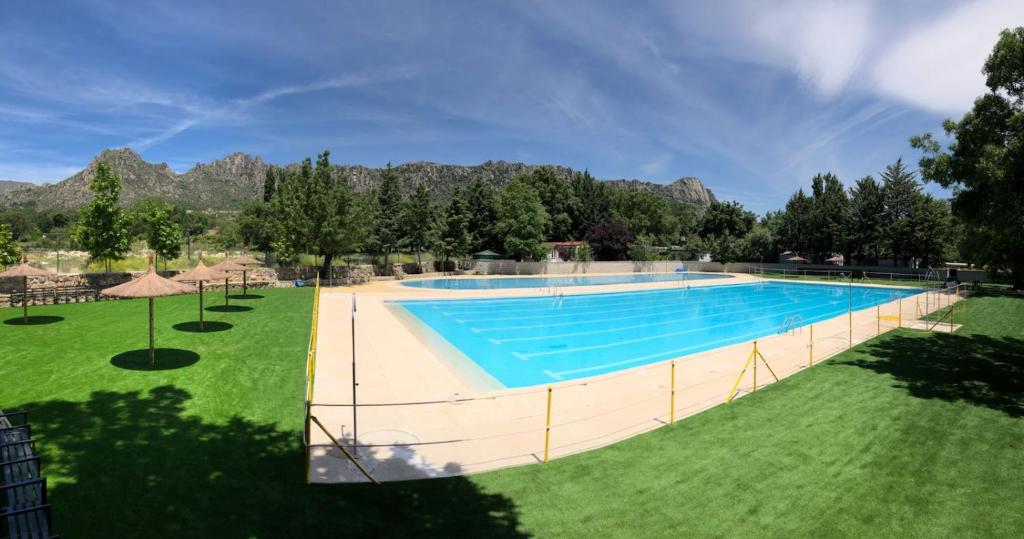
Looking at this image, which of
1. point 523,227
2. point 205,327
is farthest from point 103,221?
point 523,227

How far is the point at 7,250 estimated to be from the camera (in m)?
20.3

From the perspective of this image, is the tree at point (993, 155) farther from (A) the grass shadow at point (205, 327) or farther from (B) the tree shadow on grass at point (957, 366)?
(A) the grass shadow at point (205, 327)

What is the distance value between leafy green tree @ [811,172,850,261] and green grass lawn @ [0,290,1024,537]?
50.4 m

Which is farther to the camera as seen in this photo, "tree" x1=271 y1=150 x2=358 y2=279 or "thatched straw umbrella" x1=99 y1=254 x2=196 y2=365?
"tree" x1=271 y1=150 x2=358 y2=279

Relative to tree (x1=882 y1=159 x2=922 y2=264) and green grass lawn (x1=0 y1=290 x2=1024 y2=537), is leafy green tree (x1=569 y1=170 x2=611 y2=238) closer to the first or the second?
tree (x1=882 y1=159 x2=922 y2=264)

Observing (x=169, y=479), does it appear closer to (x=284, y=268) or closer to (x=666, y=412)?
(x=666, y=412)

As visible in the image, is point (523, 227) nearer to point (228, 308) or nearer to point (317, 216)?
point (317, 216)

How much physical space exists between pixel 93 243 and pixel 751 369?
28.4 metres

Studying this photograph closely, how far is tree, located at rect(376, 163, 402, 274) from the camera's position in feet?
154

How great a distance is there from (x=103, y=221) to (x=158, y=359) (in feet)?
53.2

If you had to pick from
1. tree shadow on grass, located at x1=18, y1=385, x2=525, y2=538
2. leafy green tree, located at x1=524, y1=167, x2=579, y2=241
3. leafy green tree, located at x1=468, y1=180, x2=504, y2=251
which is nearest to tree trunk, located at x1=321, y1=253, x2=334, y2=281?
leafy green tree, located at x1=468, y1=180, x2=504, y2=251

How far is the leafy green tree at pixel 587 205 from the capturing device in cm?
7325

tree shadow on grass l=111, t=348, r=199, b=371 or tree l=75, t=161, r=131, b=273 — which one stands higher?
tree l=75, t=161, r=131, b=273

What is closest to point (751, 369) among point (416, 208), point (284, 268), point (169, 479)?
point (169, 479)
